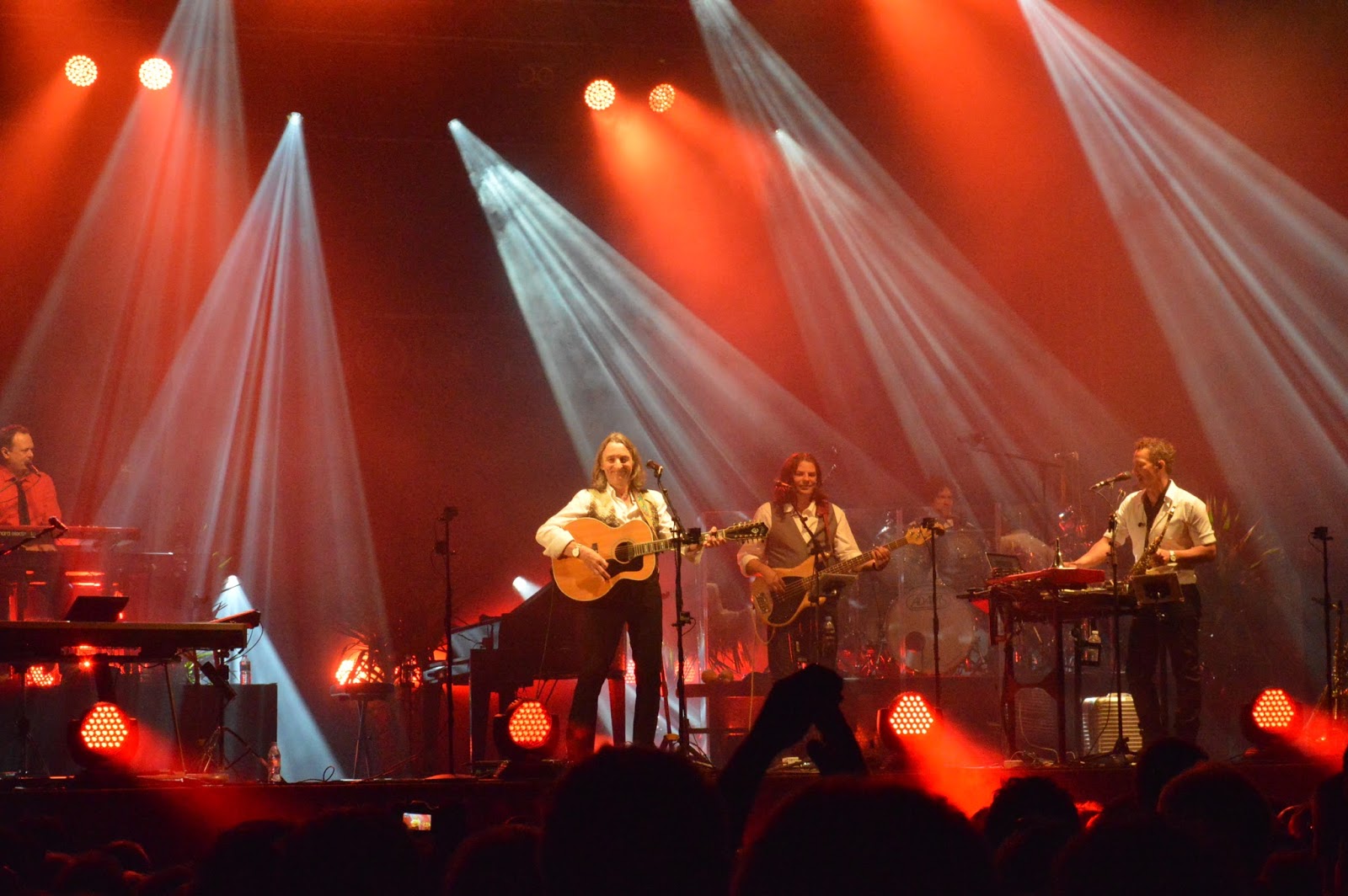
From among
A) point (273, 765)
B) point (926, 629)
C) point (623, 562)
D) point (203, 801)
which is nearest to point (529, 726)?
point (623, 562)

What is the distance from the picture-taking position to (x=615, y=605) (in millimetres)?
7891

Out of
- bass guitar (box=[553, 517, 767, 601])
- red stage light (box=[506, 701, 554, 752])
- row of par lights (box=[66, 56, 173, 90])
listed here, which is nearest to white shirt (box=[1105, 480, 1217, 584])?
bass guitar (box=[553, 517, 767, 601])

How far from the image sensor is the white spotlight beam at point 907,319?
12797 mm

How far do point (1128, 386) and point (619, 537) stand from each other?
658 cm

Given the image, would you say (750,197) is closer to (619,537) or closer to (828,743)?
(619,537)

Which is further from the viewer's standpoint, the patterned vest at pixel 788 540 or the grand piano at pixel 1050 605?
the patterned vest at pixel 788 540

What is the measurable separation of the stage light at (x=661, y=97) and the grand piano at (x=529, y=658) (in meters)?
4.90

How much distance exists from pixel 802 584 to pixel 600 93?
5214 millimetres

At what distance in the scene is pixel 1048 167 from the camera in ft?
Answer: 39.8

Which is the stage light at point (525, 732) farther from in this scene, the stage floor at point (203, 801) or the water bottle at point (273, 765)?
the water bottle at point (273, 765)

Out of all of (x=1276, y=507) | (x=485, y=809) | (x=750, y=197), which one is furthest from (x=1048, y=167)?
(x=485, y=809)

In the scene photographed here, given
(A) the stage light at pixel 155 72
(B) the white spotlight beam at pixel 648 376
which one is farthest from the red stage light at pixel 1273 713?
(A) the stage light at pixel 155 72

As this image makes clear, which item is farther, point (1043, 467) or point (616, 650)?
point (1043, 467)

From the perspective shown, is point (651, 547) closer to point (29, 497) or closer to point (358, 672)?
point (358, 672)
